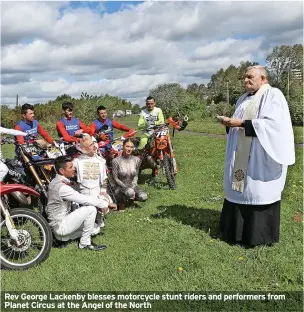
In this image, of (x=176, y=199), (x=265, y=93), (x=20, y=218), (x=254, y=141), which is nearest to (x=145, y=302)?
(x=20, y=218)

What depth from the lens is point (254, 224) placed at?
4.91 metres

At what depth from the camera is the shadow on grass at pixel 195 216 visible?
577 centimetres

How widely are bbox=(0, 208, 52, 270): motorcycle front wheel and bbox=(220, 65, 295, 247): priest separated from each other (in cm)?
247

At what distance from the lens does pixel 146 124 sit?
8.34 metres

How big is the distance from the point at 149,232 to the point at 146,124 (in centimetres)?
333

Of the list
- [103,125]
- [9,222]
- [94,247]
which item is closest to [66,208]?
[94,247]

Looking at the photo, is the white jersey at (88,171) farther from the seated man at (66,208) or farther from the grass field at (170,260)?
the grass field at (170,260)

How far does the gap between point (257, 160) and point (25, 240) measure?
10.0 feet

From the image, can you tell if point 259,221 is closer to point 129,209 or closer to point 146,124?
point 129,209

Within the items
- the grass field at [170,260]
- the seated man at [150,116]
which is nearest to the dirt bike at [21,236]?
the grass field at [170,260]
